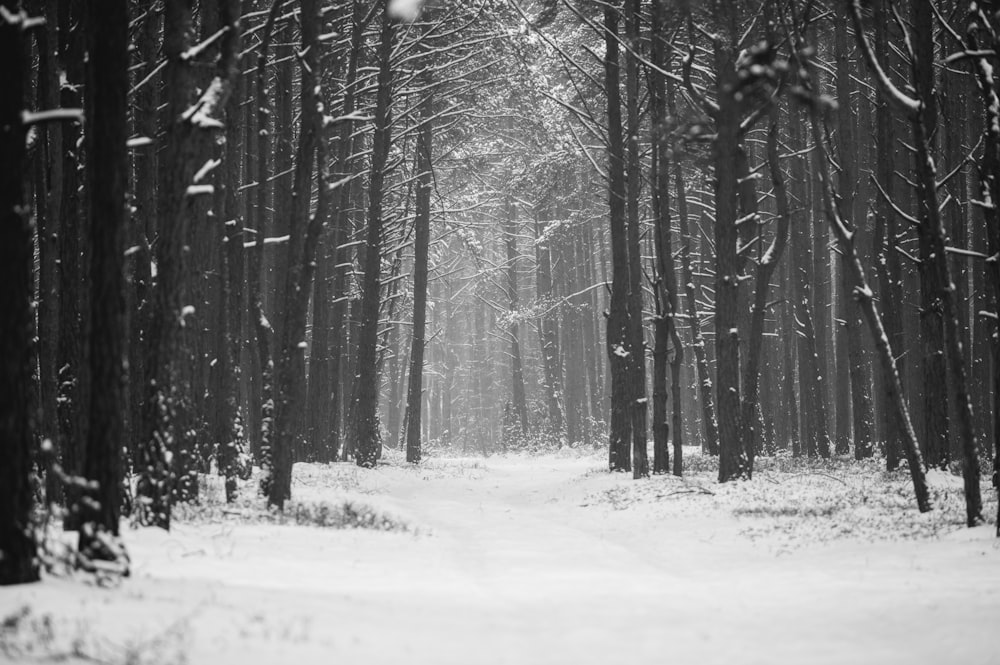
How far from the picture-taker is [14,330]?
6.57m

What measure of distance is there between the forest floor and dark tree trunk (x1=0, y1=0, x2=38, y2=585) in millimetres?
366

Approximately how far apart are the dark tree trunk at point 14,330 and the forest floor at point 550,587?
1.20 feet

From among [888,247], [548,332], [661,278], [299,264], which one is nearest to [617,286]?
[661,278]

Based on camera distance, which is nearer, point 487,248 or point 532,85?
point 532,85

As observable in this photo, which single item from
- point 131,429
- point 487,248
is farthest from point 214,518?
point 487,248

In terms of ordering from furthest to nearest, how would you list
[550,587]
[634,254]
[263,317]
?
[634,254]
[263,317]
[550,587]

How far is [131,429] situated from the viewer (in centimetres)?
1459

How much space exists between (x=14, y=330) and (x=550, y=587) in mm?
5253

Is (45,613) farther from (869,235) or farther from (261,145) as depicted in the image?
(869,235)

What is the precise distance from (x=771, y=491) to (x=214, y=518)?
31.2 ft

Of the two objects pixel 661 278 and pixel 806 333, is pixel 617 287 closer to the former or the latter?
pixel 661 278

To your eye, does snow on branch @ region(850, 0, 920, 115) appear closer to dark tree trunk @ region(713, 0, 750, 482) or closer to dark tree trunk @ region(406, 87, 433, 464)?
dark tree trunk @ region(713, 0, 750, 482)

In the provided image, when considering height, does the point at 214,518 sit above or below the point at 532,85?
below

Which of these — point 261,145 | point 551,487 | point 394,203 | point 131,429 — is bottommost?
point 551,487
